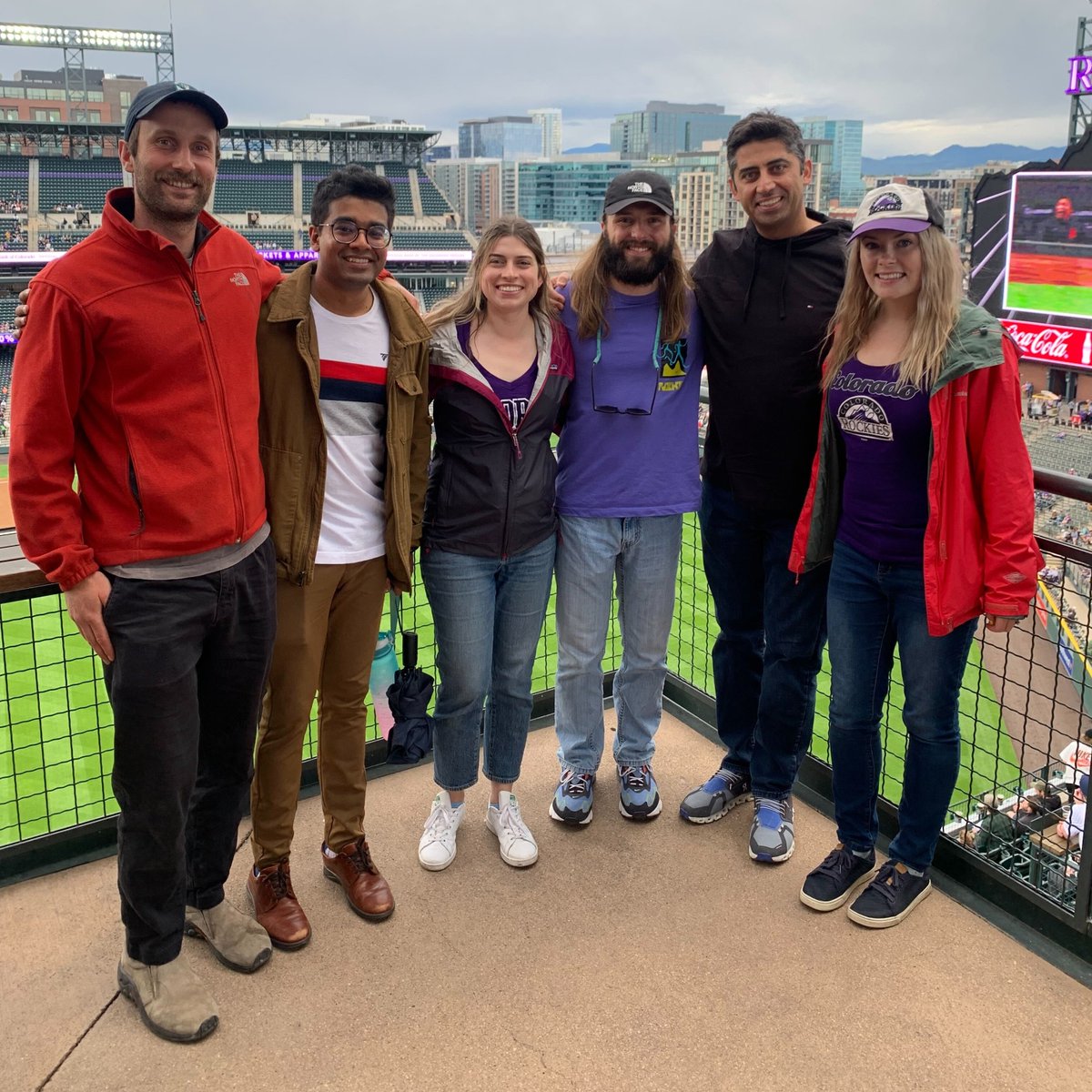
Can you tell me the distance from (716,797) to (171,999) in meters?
1.39

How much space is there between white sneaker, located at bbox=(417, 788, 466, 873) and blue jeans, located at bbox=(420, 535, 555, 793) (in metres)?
0.06

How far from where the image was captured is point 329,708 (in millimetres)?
2221

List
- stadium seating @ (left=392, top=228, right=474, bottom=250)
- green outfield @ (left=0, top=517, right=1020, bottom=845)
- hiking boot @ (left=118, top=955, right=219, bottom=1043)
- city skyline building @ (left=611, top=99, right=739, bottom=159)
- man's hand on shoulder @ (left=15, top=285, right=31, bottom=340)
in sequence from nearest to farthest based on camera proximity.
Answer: man's hand on shoulder @ (left=15, top=285, right=31, bottom=340)
hiking boot @ (left=118, top=955, right=219, bottom=1043)
green outfield @ (left=0, top=517, right=1020, bottom=845)
stadium seating @ (left=392, top=228, right=474, bottom=250)
city skyline building @ (left=611, top=99, right=739, bottom=159)

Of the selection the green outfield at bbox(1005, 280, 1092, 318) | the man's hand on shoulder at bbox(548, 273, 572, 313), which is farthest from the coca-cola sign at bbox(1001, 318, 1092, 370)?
the man's hand on shoulder at bbox(548, 273, 572, 313)

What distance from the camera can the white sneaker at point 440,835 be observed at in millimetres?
2410

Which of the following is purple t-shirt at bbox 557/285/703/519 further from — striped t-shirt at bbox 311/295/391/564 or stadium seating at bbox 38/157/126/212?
stadium seating at bbox 38/157/126/212

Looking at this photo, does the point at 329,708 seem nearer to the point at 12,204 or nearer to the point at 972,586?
the point at 972,586

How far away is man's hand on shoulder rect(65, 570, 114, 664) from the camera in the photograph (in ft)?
5.40

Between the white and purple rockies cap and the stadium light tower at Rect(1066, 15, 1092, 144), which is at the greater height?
the stadium light tower at Rect(1066, 15, 1092, 144)

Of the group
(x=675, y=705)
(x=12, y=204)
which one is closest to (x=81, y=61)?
(x=12, y=204)

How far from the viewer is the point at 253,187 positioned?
119 feet

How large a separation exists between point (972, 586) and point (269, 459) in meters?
1.40

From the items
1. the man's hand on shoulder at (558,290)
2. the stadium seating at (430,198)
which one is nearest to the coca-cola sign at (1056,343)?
the stadium seating at (430,198)

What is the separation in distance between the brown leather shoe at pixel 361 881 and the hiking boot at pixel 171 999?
1.25 feet
